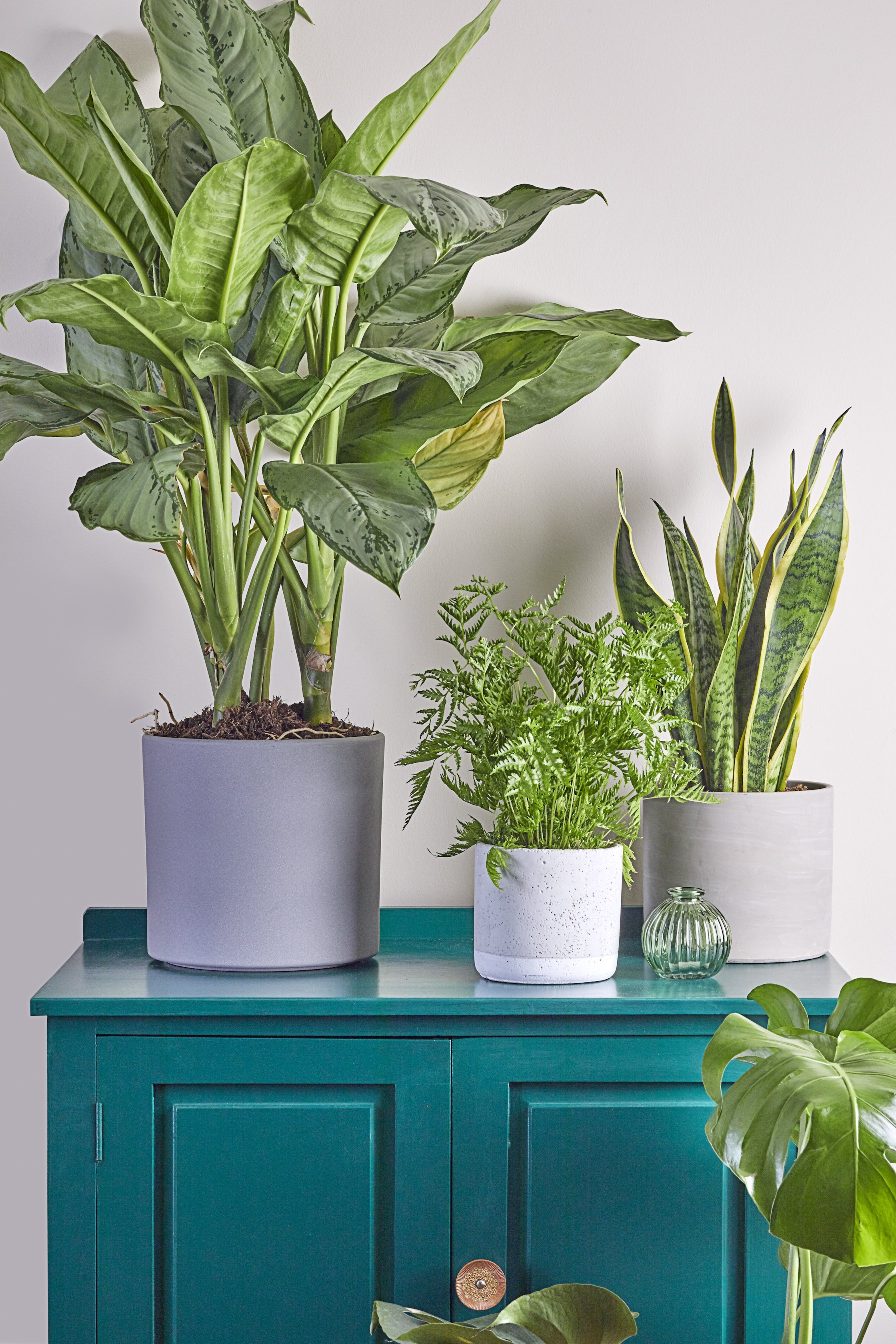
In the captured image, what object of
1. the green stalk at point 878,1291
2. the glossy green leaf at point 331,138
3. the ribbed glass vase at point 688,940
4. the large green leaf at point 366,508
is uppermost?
the glossy green leaf at point 331,138

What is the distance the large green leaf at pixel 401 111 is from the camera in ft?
3.11

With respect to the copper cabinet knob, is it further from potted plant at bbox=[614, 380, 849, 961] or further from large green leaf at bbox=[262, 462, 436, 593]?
large green leaf at bbox=[262, 462, 436, 593]

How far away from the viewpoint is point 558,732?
102cm

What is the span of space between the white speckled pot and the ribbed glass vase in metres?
0.06

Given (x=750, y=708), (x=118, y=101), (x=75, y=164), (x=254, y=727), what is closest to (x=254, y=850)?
(x=254, y=727)

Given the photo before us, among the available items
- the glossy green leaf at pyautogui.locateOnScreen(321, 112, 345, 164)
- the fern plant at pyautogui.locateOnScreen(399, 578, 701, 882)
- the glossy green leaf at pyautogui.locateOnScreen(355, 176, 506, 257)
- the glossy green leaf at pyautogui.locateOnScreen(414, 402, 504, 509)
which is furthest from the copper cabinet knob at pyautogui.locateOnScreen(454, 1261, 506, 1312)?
the glossy green leaf at pyautogui.locateOnScreen(321, 112, 345, 164)

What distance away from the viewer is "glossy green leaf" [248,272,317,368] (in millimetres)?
1001

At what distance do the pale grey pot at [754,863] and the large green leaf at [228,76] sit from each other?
690mm

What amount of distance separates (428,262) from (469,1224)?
875 mm

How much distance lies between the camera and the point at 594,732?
103 centimetres

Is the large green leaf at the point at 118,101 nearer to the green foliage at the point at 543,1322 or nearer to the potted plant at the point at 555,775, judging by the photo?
the potted plant at the point at 555,775

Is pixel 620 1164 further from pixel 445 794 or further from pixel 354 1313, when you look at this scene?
pixel 445 794

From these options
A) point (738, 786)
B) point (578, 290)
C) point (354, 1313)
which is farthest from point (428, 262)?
point (354, 1313)

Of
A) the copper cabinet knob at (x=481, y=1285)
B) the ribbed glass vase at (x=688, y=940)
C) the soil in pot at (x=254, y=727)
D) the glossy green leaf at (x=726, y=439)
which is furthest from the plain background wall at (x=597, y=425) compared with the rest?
the copper cabinet knob at (x=481, y=1285)
